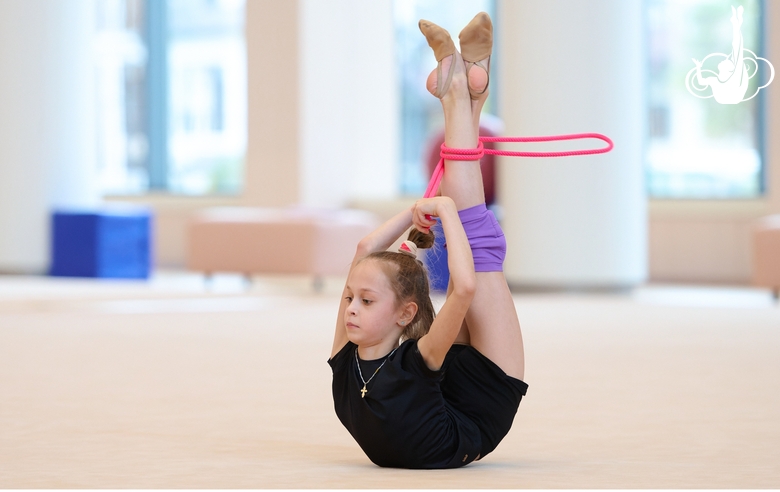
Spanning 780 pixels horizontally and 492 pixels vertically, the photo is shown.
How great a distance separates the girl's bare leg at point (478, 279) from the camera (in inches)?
92.9

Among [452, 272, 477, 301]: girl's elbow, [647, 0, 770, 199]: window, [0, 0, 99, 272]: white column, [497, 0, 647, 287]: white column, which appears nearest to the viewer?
[452, 272, 477, 301]: girl's elbow

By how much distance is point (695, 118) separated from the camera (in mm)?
11172

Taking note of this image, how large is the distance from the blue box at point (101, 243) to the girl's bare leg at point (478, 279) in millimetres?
7772

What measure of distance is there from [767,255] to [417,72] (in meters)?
5.61

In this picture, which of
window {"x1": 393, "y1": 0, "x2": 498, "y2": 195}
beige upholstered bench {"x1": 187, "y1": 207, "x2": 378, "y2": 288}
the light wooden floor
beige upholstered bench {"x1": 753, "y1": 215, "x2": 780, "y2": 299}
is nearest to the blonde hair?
the light wooden floor

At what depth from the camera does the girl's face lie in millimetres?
2250

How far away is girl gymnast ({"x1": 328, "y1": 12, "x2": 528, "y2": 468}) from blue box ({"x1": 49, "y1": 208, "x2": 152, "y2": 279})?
767cm

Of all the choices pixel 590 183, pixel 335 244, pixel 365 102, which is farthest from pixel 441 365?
pixel 365 102

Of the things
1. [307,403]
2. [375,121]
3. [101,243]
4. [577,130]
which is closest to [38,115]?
[101,243]

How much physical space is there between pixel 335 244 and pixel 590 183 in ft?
7.03

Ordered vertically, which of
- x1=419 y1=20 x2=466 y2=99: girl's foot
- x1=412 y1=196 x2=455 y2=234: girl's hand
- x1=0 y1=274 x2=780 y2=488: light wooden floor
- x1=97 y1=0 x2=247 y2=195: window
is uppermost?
x1=97 y1=0 x2=247 y2=195: window

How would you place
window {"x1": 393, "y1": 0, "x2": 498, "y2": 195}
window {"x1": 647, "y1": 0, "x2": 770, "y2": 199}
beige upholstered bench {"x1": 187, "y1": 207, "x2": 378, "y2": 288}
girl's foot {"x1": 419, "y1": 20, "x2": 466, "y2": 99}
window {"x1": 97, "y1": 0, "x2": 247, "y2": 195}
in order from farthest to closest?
window {"x1": 97, "y1": 0, "x2": 247, "y2": 195} → window {"x1": 393, "y1": 0, "x2": 498, "y2": 195} → window {"x1": 647, "y1": 0, "x2": 770, "y2": 199} → beige upholstered bench {"x1": 187, "y1": 207, "x2": 378, "y2": 288} → girl's foot {"x1": 419, "y1": 20, "x2": 466, "y2": 99}

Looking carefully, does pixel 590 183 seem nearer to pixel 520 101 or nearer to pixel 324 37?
pixel 520 101

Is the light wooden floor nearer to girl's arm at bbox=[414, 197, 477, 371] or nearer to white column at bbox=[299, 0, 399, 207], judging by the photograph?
girl's arm at bbox=[414, 197, 477, 371]
